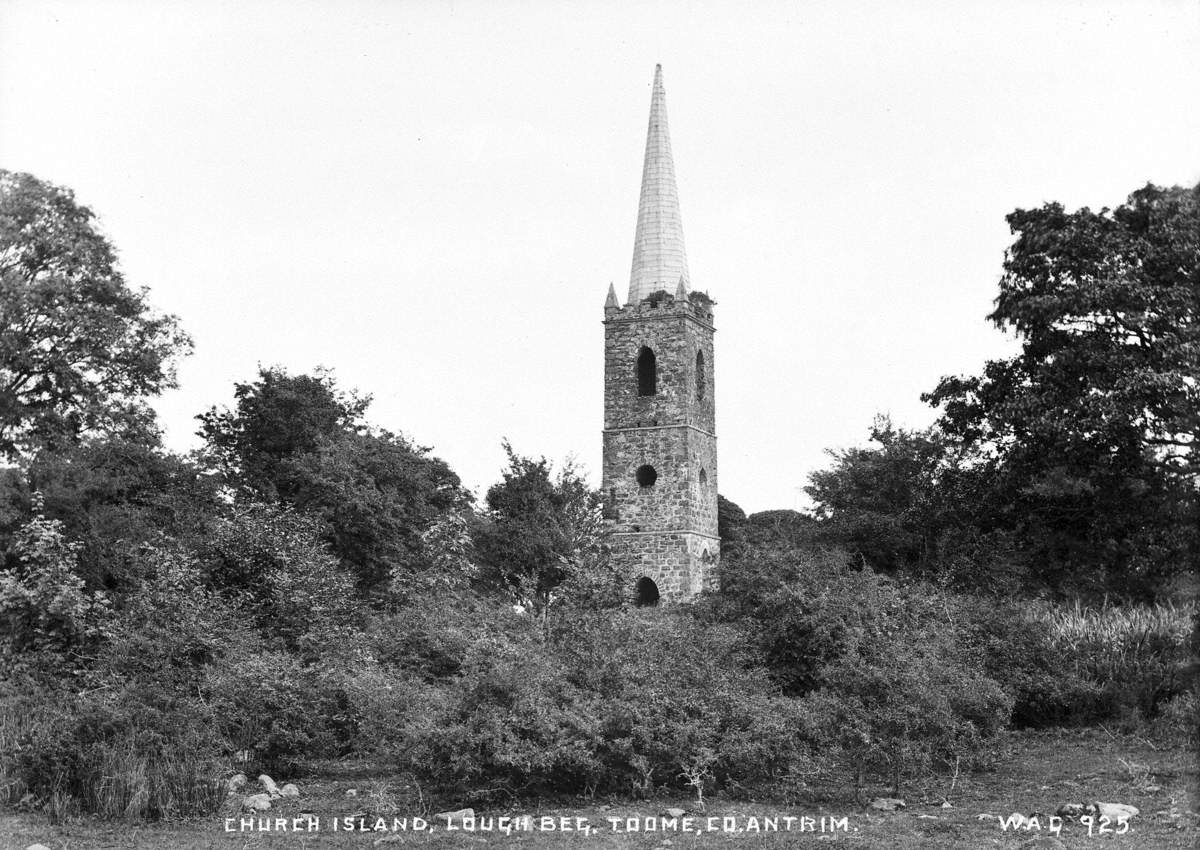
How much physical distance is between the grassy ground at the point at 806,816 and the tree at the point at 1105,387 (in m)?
6.05

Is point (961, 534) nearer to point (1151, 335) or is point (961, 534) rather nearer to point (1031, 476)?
point (1031, 476)

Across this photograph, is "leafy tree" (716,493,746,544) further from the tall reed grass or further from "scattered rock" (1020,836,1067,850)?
"scattered rock" (1020,836,1067,850)

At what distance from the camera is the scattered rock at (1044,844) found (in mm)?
8602

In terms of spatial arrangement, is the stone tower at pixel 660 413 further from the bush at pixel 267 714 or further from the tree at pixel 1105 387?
the bush at pixel 267 714

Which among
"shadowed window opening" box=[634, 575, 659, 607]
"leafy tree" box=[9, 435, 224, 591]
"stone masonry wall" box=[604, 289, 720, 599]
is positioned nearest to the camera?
"leafy tree" box=[9, 435, 224, 591]

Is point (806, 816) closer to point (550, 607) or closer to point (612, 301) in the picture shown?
point (550, 607)

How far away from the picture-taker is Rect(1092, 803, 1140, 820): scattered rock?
9547 millimetres

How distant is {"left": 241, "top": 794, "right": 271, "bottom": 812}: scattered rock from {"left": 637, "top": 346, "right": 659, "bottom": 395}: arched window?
2689 centimetres

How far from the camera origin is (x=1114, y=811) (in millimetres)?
9656

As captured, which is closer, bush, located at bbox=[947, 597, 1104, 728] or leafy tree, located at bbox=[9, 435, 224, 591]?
bush, located at bbox=[947, 597, 1104, 728]

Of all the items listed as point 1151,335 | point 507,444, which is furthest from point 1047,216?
point 507,444

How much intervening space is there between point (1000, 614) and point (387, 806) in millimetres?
10410

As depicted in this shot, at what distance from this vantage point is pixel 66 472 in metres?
22.5

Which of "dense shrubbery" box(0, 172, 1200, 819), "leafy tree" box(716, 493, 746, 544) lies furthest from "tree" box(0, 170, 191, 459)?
"leafy tree" box(716, 493, 746, 544)
